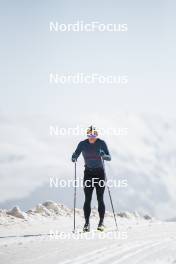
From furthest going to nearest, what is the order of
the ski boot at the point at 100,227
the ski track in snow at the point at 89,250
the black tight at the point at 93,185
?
the black tight at the point at 93,185 < the ski boot at the point at 100,227 < the ski track in snow at the point at 89,250

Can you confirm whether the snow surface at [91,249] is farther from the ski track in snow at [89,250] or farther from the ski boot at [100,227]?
the ski boot at [100,227]

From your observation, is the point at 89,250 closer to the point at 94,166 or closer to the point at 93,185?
the point at 93,185

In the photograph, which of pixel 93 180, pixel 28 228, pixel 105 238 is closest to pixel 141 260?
pixel 105 238

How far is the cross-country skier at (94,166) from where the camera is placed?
12484 millimetres

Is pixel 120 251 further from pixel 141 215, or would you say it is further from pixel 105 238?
pixel 141 215

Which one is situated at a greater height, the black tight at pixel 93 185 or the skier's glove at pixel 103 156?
A: the skier's glove at pixel 103 156

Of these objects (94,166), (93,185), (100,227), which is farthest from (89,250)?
(94,166)

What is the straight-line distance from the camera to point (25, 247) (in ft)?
26.5

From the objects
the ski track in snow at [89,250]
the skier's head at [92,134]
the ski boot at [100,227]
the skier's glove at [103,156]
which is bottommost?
the ski track in snow at [89,250]

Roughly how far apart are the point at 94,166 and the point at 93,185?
1.62 feet

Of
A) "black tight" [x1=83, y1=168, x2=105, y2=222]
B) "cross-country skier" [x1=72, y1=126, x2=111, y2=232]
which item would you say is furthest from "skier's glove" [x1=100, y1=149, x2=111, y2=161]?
"black tight" [x1=83, y1=168, x2=105, y2=222]

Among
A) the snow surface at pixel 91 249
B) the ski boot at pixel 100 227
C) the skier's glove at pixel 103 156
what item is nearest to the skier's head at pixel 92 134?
the skier's glove at pixel 103 156

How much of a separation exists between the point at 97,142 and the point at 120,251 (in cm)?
527

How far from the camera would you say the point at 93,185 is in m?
12.5
